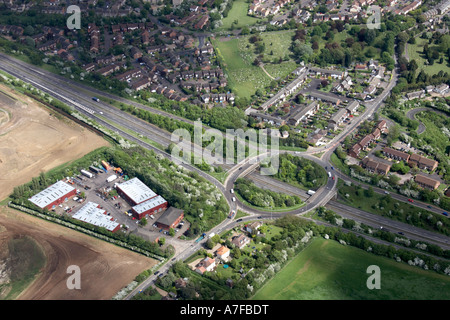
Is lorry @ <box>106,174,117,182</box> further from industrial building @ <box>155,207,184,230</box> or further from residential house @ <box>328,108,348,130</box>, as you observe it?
residential house @ <box>328,108,348,130</box>

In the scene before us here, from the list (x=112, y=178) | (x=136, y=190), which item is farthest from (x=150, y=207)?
(x=112, y=178)

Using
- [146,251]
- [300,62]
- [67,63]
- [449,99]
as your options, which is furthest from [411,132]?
[67,63]

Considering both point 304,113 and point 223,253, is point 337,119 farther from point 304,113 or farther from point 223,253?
point 223,253

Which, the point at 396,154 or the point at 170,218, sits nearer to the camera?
the point at 170,218

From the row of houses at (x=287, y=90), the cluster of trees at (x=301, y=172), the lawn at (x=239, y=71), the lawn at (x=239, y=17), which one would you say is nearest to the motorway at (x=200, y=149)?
the cluster of trees at (x=301, y=172)

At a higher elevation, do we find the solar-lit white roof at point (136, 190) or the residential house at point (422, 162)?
the residential house at point (422, 162)

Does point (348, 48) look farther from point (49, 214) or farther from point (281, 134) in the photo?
point (49, 214)

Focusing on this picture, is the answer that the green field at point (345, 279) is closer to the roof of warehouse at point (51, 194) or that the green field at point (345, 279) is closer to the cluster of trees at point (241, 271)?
the cluster of trees at point (241, 271)
